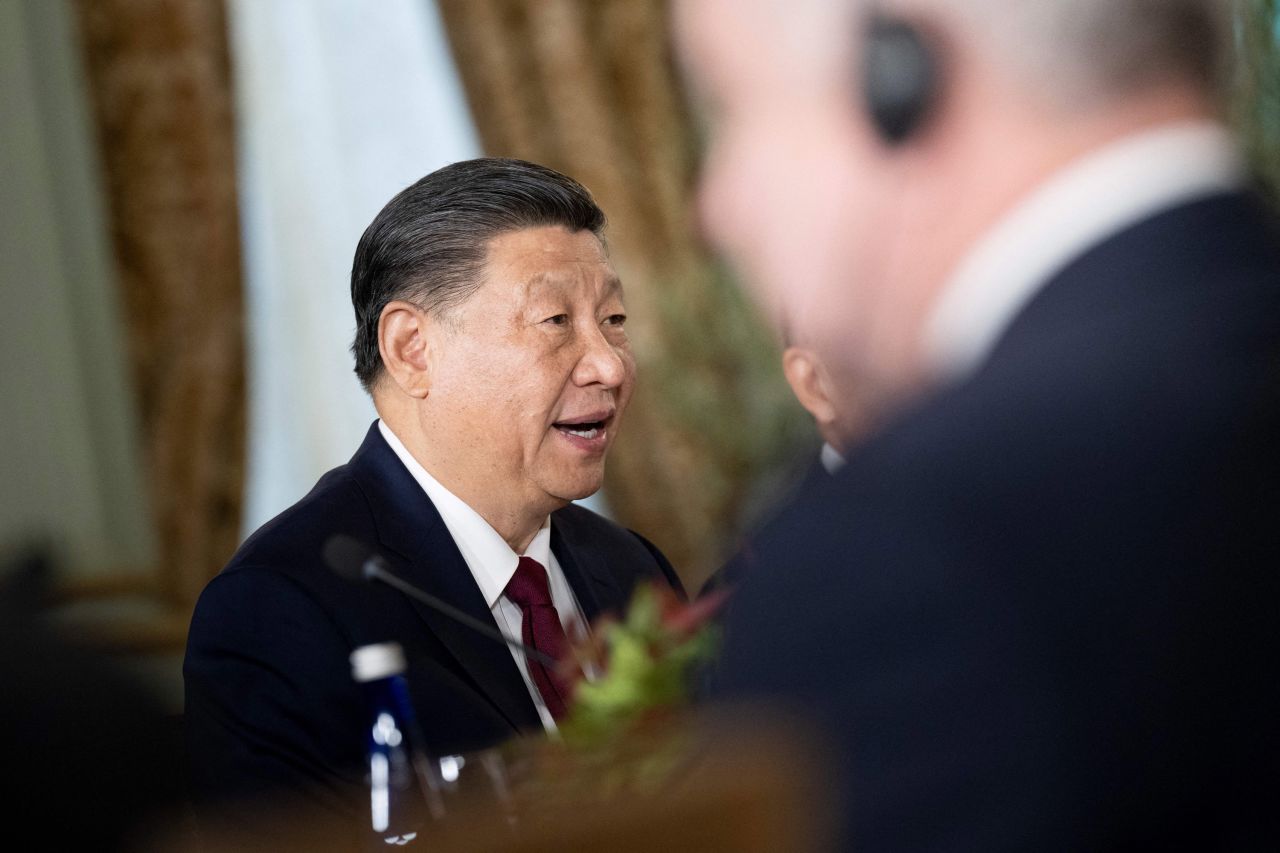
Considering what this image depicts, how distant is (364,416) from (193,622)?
9.41ft

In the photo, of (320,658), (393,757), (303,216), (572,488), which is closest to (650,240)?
(303,216)

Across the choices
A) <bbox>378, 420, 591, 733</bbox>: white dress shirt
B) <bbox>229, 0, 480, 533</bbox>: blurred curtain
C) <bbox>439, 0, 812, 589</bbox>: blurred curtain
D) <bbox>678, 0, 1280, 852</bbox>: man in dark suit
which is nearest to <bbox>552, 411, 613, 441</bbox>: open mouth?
<bbox>378, 420, 591, 733</bbox>: white dress shirt

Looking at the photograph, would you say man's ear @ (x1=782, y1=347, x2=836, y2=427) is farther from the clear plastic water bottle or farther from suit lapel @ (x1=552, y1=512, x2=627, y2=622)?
the clear plastic water bottle

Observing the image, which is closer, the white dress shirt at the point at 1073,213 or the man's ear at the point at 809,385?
the white dress shirt at the point at 1073,213

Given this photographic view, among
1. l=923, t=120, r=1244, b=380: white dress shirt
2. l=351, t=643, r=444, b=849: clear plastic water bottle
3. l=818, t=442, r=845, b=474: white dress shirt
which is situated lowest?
l=351, t=643, r=444, b=849: clear plastic water bottle

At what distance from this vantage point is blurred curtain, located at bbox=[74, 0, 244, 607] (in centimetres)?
488

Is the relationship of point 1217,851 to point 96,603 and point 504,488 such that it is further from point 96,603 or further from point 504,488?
point 96,603

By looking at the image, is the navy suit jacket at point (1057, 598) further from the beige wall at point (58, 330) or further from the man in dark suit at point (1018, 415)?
the beige wall at point (58, 330)

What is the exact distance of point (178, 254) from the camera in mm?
4930

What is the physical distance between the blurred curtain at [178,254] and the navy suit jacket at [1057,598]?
173 inches

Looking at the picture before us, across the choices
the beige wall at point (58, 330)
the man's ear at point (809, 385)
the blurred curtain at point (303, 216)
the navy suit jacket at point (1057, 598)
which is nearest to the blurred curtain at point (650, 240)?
the blurred curtain at point (303, 216)

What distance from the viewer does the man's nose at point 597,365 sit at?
110 inches

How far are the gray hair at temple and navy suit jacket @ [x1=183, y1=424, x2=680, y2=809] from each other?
1.58 m

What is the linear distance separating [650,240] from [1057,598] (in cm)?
457
